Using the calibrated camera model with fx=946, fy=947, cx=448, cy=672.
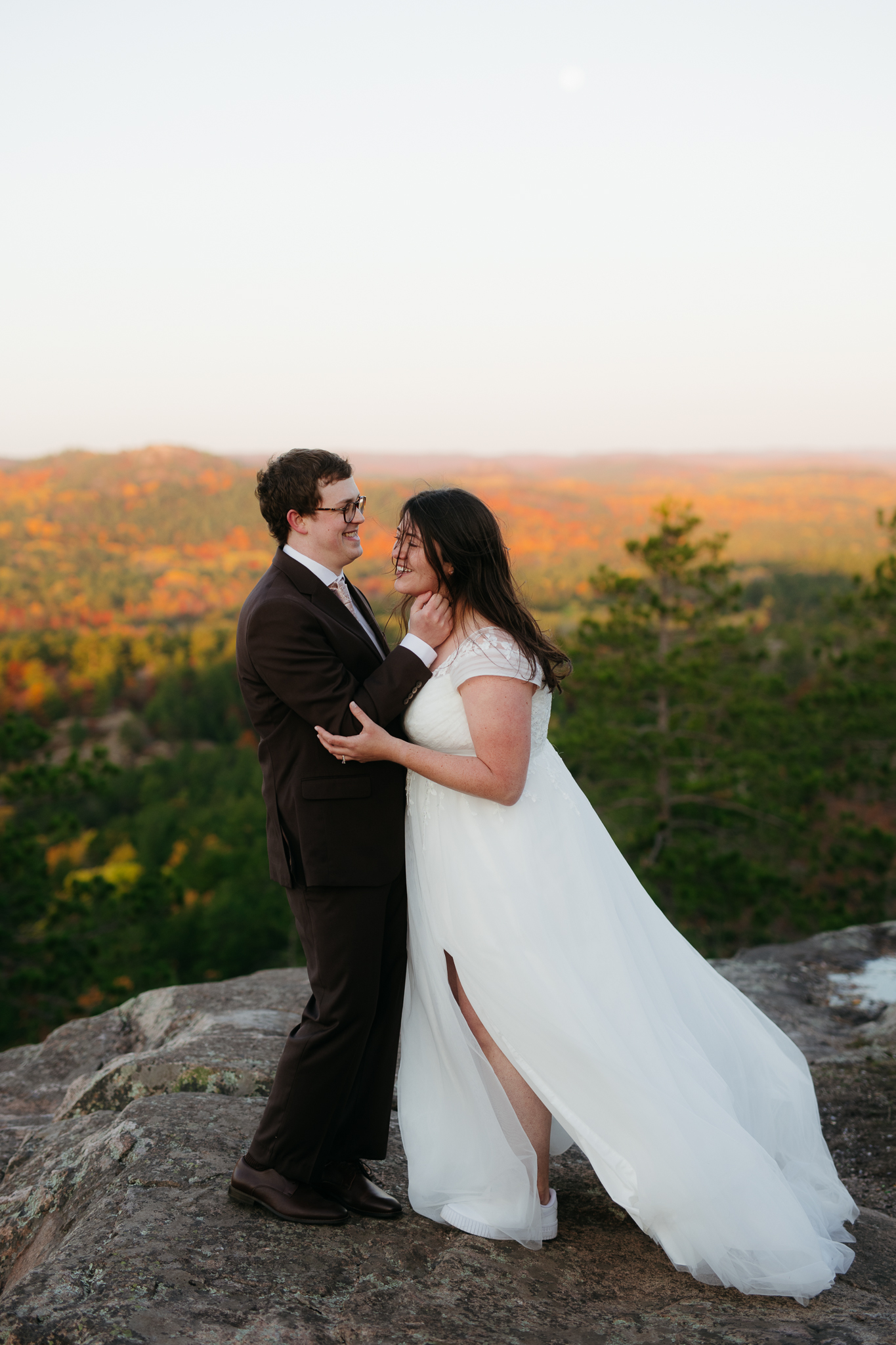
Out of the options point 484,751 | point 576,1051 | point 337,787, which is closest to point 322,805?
point 337,787

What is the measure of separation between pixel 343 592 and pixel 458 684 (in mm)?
544

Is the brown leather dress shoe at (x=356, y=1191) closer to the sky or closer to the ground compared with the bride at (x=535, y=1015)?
closer to the ground

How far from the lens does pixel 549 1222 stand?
2.71 m

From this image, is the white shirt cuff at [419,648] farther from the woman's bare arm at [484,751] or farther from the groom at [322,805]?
the woman's bare arm at [484,751]

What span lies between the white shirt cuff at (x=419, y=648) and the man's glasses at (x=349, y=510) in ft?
1.34

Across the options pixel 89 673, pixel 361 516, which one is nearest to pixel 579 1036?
pixel 361 516

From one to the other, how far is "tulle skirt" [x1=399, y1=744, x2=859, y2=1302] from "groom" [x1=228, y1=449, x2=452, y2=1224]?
0.18 metres

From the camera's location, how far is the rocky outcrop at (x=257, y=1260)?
2102mm

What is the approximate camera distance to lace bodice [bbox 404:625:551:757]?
2629 millimetres

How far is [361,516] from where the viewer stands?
113 inches

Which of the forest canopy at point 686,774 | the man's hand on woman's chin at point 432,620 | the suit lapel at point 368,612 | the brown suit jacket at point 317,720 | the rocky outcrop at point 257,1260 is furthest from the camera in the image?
the forest canopy at point 686,774

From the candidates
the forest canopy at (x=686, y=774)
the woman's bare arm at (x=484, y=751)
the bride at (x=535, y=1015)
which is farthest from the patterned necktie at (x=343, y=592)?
the forest canopy at (x=686, y=774)

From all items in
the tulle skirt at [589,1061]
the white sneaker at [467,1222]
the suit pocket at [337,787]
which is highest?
the suit pocket at [337,787]

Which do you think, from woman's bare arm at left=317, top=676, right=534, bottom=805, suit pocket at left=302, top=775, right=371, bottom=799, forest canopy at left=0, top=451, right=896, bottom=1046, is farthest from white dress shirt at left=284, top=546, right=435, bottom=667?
forest canopy at left=0, top=451, right=896, bottom=1046
